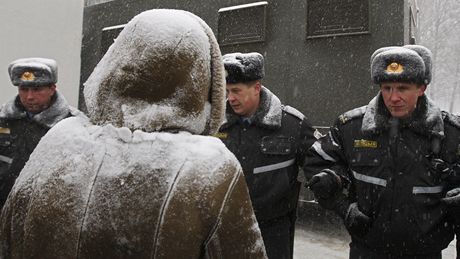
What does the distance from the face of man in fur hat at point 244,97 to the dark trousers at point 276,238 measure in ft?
2.59

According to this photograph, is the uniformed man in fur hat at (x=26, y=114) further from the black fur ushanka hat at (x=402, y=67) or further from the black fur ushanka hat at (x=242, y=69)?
the black fur ushanka hat at (x=402, y=67)

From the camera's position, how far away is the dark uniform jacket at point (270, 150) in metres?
3.06

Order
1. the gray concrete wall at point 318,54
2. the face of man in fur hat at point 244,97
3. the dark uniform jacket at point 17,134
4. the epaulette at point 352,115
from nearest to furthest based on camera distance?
the epaulette at point 352,115 < the face of man in fur hat at point 244,97 < the dark uniform jacket at point 17,134 < the gray concrete wall at point 318,54

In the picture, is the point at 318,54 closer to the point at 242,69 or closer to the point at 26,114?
the point at 242,69

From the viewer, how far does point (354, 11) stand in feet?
22.1

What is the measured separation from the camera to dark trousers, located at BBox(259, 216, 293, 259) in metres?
3.07

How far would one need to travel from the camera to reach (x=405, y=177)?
255 centimetres

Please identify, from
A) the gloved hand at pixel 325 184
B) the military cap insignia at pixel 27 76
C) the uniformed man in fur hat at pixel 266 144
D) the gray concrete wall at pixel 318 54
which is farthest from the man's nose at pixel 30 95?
the gray concrete wall at pixel 318 54

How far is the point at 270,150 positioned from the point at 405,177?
93 cm

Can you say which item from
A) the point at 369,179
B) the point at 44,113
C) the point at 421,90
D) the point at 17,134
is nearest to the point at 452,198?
the point at 369,179

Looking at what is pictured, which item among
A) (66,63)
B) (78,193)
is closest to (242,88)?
(78,193)

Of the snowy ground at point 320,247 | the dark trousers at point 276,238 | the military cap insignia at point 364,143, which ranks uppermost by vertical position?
the military cap insignia at point 364,143

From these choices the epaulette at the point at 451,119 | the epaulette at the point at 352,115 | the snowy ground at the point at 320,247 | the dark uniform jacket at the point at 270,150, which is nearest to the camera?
the epaulette at the point at 451,119

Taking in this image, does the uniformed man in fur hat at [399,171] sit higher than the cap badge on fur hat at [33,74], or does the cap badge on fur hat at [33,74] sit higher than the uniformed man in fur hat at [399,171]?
the cap badge on fur hat at [33,74]
